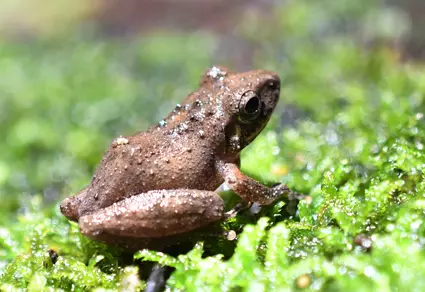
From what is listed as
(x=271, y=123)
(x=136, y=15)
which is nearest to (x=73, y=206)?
(x=271, y=123)

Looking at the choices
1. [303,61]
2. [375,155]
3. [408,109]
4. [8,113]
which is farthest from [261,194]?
[8,113]

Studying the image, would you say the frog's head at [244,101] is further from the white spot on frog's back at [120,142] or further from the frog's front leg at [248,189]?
the white spot on frog's back at [120,142]

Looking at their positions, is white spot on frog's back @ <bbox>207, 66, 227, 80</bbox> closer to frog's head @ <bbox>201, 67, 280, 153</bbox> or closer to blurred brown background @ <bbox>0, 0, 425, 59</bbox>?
frog's head @ <bbox>201, 67, 280, 153</bbox>

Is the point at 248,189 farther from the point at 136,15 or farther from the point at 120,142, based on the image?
the point at 136,15

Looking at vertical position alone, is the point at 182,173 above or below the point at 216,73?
below

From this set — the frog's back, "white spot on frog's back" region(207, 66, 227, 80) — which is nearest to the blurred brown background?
"white spot on frog's back" region(207, 66, 227, 80)

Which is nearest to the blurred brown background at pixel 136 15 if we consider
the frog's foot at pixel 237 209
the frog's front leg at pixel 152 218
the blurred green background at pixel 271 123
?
the blurred green background at pixel 271 123

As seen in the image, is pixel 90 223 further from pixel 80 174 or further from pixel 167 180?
pixel 80 174
